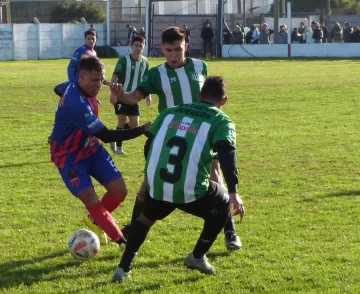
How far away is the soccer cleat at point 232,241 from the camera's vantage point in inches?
270

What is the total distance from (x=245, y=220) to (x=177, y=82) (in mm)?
1685

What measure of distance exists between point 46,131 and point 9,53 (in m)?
28.8

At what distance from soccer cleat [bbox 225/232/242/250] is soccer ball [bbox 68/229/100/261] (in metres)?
1.15

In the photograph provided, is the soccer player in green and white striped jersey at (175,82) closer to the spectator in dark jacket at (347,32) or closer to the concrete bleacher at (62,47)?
the concrete bleacher at (62,47)

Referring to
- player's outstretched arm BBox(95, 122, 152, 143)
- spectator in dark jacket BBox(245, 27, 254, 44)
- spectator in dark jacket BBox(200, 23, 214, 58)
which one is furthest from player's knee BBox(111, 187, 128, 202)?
spectator in dark jacket BBox(245, 27, 254, 44)

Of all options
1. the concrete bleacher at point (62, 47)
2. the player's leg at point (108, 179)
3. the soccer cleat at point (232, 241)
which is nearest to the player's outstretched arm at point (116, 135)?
the player's leg at point (108, 179)

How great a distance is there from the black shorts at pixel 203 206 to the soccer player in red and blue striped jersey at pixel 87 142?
0.74 meters

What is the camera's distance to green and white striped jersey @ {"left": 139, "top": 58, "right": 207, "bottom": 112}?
728cm

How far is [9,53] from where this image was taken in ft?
140

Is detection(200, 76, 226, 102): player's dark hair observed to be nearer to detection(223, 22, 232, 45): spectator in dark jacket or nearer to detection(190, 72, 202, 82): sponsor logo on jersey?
detection(190, 72, 202, 82): sponsor logo on jersey

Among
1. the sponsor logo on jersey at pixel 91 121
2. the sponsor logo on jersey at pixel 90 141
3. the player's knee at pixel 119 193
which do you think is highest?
the sponsor logo on jersey at pixel 91 121

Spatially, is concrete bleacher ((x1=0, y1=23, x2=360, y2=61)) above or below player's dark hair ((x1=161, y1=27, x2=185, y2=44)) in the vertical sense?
above

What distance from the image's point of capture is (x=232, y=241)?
6.88 m

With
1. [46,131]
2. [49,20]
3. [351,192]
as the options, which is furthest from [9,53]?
[351,192]
